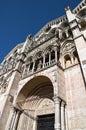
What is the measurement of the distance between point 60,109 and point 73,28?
637 centimetres

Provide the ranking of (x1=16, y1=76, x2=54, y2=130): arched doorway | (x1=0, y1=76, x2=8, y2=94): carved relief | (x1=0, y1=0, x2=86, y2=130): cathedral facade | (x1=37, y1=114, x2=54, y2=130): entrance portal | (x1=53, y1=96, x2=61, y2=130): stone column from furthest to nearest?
(x1=0, y1=76, x2=8, y2=94): carved relief
(x1=16, y1=76, x2=54, y2=130): arched doorway
(x1=37, y1=114, x2=54, y2=130): entrance portal
(x1=0, y1=0, x2=86, y2=130): cathedral facade
(x1=53, y1=96, x2=61, y2=130): stone column

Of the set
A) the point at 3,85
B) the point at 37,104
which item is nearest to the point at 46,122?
the point at 37,104

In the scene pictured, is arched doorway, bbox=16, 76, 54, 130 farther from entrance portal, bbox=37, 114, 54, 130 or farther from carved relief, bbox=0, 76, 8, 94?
carved relief, bbox=0, 76, 8, 94

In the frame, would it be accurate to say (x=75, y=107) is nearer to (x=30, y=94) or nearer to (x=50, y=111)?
(x=50, y=111)

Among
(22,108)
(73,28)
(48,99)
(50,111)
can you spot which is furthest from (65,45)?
(22,108)

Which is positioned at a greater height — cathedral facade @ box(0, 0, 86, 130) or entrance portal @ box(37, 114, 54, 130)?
cathedral facade @ box(0, 0, 86, 130)

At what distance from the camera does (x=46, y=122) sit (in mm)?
6930

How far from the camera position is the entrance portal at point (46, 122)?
21.8 ft

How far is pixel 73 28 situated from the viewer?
9.38m

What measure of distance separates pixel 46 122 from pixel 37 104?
148 centimetres

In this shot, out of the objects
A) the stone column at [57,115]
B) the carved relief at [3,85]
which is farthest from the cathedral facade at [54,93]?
the carved relief at [3,85]

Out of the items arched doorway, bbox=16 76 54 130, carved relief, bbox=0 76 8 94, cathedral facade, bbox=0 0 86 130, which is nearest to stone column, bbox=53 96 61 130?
cathedral facade, bbox=0 0 86 130

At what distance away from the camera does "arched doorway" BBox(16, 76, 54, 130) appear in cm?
712

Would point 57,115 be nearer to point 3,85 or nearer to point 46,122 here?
point 46,122
